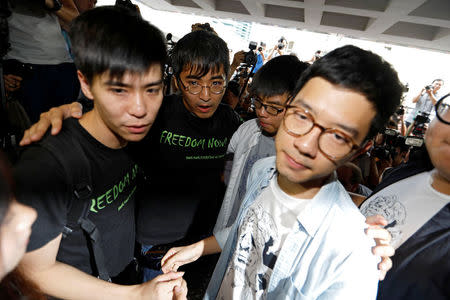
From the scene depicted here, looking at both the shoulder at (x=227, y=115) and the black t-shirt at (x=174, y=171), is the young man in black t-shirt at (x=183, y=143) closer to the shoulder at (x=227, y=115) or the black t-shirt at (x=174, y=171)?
the black t-shirt at (x=174, y=171)

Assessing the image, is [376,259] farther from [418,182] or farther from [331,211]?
[418,182]

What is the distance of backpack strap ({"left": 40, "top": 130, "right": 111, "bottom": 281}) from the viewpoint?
766mm

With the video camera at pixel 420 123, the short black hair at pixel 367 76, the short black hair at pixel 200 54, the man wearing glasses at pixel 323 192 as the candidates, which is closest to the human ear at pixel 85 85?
the short black hair at pixel 200 54

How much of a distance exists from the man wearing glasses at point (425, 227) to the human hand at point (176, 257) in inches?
35.9

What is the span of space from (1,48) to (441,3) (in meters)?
10.9

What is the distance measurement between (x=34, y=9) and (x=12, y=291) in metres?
2.61

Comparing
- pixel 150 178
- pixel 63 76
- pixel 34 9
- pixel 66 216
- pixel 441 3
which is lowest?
pixel 150 178

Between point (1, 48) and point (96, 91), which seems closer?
point (96, 91)

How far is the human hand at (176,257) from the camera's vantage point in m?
1.05

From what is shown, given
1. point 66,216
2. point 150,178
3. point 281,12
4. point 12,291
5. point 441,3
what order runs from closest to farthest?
point 12,291
point 66,216
point 150,178
point 441,3
point 281,12

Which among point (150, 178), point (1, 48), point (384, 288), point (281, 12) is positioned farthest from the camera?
point (281, 12)

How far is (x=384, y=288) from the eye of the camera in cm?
97

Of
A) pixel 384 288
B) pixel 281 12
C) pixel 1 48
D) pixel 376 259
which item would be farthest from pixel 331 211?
pixel 281 12

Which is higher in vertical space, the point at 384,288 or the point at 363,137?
the point at 363,137
